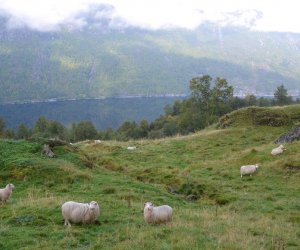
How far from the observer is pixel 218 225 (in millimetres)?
16125

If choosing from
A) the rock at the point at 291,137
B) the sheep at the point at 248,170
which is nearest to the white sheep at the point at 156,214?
the sheep at the point at 248,170

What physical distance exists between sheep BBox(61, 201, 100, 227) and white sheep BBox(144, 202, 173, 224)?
2.05 m

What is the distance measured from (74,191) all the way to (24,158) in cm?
682

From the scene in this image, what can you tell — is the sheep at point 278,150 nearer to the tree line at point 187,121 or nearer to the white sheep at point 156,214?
the white sheep at point 156,214

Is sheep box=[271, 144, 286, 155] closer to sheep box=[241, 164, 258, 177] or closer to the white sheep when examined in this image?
sheep box=[241, 164, 258, 177]

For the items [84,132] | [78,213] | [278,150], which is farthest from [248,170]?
[84,132]

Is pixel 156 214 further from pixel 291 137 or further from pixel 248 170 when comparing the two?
pixel 291 137

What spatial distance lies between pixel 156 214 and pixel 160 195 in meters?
8.16

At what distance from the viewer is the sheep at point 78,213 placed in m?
15.8

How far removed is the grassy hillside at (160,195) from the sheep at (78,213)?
496 millimetres

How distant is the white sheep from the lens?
1606cm

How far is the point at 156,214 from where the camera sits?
1623 centimetres

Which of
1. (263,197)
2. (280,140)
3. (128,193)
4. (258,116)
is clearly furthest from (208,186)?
(258,116)

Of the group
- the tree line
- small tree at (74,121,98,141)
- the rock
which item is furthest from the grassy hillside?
small tree at (74,121,98,141)
